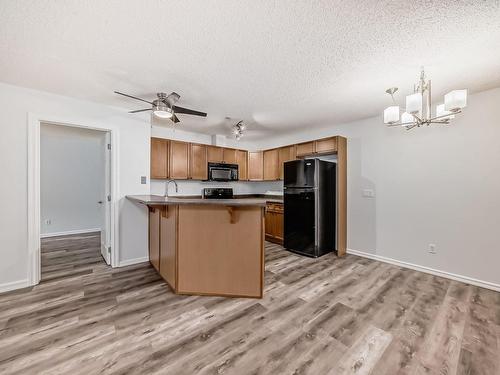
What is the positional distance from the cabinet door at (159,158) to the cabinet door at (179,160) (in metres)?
0.11

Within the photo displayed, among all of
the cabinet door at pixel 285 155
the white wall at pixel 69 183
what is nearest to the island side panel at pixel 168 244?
the cabinet door at pixel 285 155

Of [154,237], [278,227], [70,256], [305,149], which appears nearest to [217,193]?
[278,227]

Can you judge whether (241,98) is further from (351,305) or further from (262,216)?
(351,305)

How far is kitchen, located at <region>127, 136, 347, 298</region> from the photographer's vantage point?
235cm

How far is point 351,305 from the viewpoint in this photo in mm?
2232

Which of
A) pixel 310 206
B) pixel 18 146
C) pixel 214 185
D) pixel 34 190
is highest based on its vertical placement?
pixel 18 146

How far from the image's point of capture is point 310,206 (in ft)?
12.2

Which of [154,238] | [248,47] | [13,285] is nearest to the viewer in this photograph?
[248,47]

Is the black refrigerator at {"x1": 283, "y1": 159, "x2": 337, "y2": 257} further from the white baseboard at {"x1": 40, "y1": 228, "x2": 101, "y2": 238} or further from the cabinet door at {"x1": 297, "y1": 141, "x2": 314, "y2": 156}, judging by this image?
the white baseboard at {"x1": 40, "y1": 228, "x2": 101, "y2": 238}

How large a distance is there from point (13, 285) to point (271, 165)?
4565 mm

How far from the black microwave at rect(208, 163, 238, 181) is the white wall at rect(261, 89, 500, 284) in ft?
8.20

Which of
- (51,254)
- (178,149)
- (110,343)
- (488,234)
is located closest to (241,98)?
(178,149)

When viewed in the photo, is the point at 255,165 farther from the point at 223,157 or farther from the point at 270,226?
the point at 270,226

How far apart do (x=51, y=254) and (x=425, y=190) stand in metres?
6.40
